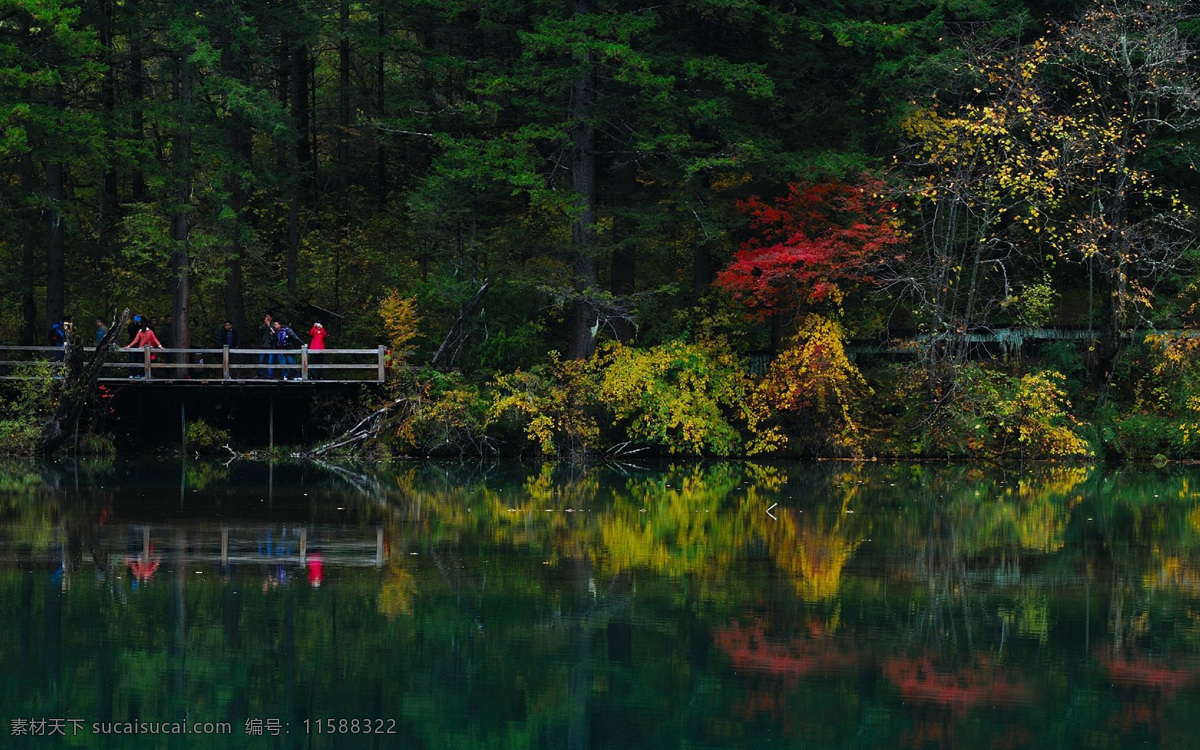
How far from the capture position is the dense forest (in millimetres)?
29531

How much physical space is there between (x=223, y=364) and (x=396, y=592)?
16893mm

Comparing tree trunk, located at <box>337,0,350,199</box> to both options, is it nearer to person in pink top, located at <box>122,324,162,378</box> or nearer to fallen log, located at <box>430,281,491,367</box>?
fallen log, located at <box>430,281,491,367</box>

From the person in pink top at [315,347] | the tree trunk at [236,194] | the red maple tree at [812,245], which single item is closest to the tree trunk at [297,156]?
the tree trunk at [236,194]

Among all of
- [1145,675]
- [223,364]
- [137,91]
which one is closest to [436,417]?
[223,364]

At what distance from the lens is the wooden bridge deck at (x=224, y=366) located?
29750 millimetres

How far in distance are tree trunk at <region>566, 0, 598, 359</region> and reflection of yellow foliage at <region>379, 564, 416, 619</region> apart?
597 inches

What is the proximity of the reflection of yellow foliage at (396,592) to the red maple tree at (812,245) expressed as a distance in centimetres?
1491

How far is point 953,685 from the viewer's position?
1106cm

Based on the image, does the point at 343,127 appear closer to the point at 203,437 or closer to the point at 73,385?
the point at 203,437

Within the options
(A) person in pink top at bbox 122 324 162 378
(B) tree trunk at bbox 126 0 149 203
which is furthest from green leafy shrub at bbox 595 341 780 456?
(B) tree trunk at bbox 126 0 149 203

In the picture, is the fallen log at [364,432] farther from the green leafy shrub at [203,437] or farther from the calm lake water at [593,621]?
the calm lake water at [593,621]

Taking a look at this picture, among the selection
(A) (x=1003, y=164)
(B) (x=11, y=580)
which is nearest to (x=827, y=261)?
(A) (x=1003, y=164)

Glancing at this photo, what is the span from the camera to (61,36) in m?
29.5

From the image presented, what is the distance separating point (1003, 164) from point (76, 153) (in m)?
17.9
